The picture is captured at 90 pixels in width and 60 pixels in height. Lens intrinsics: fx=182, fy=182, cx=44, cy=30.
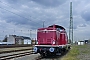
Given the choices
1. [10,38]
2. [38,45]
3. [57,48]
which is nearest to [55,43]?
[57,48]

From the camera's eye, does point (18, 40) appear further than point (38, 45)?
Yes

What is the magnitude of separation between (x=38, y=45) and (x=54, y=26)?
9.41 ft

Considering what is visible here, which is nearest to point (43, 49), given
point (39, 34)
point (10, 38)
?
point (39, 34)

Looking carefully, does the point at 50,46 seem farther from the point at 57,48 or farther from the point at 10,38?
the point at 10,38

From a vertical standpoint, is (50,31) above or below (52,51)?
above

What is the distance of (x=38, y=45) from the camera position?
19047 mm

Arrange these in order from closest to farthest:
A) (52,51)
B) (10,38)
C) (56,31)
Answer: (52,51), (56,31), (10,38)

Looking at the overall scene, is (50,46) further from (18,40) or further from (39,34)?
(18,40)

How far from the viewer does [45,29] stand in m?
19.6

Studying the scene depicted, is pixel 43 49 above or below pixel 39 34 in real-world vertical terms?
below

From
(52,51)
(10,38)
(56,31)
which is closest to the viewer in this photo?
(52,51)

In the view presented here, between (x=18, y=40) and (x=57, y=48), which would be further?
(x=18, y=40)

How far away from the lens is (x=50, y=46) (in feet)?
60.2

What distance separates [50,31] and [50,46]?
189cm
